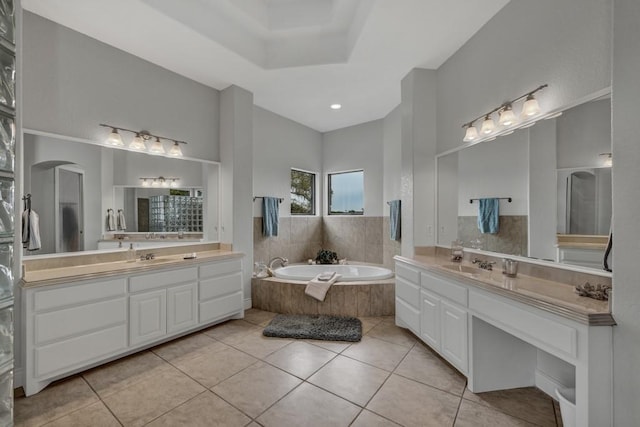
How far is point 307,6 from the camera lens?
280cm

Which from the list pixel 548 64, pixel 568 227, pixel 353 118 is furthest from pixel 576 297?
pixel 353 118

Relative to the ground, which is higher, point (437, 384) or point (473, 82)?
point (473, 82)

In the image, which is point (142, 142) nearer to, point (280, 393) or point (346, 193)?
point (280, 393)

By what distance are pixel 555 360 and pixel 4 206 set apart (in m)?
3.12

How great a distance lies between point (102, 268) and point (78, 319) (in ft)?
1.43

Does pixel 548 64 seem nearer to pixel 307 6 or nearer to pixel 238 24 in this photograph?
pixel 307 6

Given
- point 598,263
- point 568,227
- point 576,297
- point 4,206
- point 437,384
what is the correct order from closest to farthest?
point 4,206
point 576,297
point 598,263
point 568,227
point 437,384

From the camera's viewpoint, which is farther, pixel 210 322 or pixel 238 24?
pixel 210 322

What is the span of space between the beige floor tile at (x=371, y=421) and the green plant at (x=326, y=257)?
2.95m

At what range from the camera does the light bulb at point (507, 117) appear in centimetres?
213

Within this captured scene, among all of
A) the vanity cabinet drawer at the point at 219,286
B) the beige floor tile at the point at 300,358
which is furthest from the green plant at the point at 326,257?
the beige floor tile at the point at 300,358

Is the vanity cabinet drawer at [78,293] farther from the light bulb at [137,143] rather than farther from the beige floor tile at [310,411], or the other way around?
the beige floor tile at [310,411]

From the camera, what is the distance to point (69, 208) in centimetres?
249

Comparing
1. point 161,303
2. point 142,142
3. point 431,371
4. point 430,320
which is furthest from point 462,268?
point 142,142
